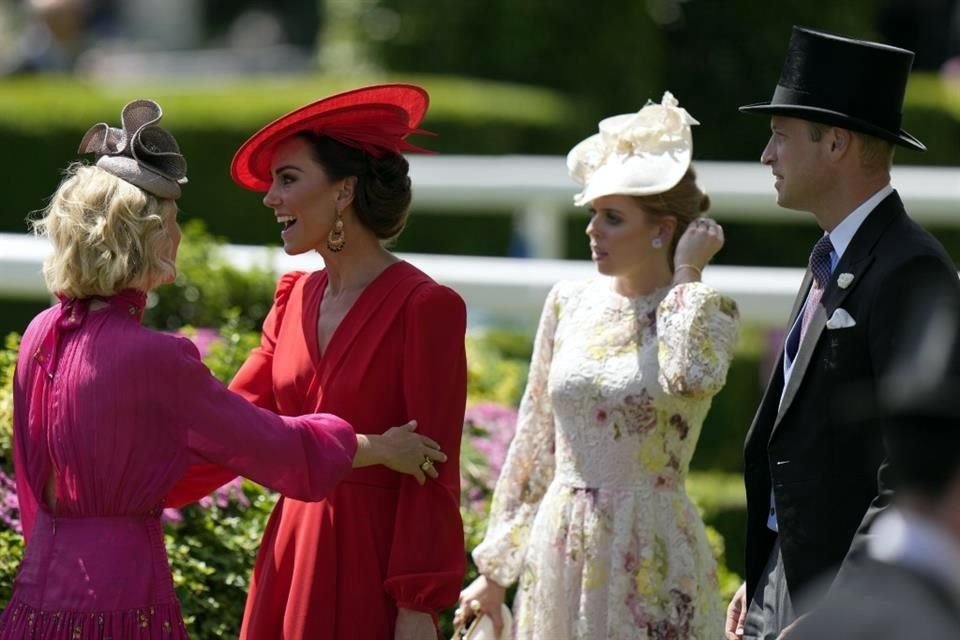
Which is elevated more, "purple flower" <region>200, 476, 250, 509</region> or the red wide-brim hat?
the red wide-brim hat

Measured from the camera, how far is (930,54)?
80.8 ft

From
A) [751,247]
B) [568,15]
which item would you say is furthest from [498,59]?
[751,247]

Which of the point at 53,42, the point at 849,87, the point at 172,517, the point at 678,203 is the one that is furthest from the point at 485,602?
the point at 53,42

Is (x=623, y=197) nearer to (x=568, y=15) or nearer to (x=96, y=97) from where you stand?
(x=96, y=97)

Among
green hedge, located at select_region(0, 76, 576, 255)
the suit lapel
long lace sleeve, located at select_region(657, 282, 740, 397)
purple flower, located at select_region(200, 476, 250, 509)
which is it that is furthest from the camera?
green hedge, located at select_region(0, 76, 576, 255)

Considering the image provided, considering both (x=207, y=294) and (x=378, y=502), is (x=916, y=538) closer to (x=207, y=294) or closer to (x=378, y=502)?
(x=378, y=502)

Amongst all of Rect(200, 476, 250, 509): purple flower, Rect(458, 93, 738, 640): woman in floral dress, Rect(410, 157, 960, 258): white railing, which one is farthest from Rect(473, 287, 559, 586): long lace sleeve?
Rect(410, 157, 960, 258): white railing

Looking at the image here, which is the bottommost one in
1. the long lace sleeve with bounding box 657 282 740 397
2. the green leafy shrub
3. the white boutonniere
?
the green leafy shrub

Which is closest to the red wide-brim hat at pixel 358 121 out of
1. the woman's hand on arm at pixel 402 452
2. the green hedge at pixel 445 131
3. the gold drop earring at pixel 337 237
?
the gold drop earring at pixel 337 237

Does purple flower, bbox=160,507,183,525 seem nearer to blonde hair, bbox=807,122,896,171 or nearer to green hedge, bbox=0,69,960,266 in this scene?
blonde hair, bbox=807,122,896,171

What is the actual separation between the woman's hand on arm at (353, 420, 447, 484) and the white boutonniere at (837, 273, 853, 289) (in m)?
0.93

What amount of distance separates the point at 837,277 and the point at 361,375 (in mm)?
1054

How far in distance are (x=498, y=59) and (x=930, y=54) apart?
11.4 m

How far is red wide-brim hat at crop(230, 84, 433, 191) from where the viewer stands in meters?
4.13
